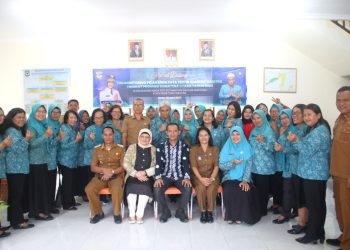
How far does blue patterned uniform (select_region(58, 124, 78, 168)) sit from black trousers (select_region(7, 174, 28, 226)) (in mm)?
609

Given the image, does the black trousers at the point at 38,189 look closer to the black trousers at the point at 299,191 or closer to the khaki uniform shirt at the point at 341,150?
the black trousers at the point at 299,191

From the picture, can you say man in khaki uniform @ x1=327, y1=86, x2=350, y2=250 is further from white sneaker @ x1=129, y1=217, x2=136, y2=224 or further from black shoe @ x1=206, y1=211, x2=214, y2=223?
white sneaker @ x1=129, y1=217, x2=136, y2=224

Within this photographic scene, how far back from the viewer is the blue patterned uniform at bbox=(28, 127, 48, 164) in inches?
133

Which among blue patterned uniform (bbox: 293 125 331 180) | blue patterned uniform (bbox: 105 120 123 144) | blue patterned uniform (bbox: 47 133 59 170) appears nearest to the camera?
blue patterned uniform (bbox: 293 125 331 180)

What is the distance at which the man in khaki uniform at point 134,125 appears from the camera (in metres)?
4.11

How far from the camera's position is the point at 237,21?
514 centimetres

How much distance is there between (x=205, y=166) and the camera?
3.74 m

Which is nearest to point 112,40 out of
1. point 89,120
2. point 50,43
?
point 50,43

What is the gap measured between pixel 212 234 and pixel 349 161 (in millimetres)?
1549

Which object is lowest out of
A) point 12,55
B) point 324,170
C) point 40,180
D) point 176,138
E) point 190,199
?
point 190,199

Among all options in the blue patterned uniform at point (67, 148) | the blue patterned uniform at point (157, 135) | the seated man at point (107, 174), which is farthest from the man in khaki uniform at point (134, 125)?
the blue patterned uniform at point (67, 148)

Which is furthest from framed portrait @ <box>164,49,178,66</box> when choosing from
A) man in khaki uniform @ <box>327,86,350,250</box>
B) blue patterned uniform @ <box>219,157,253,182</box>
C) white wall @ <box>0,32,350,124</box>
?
man in khaki uniform @ <box>327,86,350,250</box>

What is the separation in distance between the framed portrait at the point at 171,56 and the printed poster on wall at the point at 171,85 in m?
0.14

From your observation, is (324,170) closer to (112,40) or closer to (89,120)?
(89,120)
